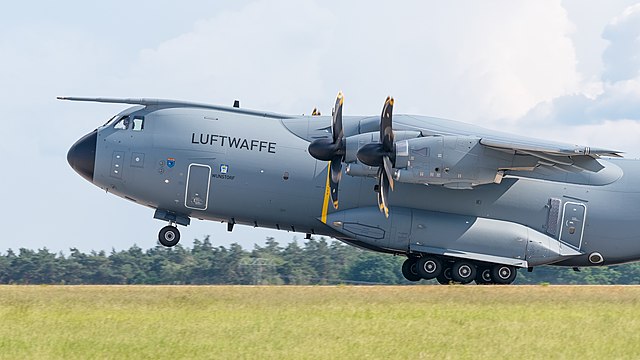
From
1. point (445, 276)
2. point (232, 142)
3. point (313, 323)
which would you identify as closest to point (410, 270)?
point (445, 276)

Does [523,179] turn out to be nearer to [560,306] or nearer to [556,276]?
[560,306]

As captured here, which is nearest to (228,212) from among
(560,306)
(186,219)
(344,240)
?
(186,219)

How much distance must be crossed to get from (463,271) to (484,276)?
0.77 meters

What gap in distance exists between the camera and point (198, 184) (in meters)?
28.3

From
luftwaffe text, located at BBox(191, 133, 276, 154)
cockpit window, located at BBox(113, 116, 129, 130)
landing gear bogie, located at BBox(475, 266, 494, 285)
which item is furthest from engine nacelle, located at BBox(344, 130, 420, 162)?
cockpit window, located at BBox(113, 116, 129, 130)

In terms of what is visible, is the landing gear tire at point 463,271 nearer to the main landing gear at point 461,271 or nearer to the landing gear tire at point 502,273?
the main landing gear at point 461,271

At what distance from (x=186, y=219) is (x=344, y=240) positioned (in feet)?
14.2

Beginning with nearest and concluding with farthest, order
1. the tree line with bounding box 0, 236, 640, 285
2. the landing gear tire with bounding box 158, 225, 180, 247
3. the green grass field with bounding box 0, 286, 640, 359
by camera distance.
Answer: the green grass field with bounding box 0, 286, 640, 359
the landing gear tire with bounding box 158, 225, 180, 247
the tree line with bounding box 0, 236, 640, 285

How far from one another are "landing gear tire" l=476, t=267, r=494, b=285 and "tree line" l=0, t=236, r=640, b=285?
18.9m

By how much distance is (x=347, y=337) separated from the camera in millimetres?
17750

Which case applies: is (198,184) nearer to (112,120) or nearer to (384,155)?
(112,120)

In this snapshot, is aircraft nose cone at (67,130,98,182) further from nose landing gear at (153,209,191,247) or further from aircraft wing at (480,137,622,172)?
aircraft wing at (480,137,622,172)

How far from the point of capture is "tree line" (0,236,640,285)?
5009 cm

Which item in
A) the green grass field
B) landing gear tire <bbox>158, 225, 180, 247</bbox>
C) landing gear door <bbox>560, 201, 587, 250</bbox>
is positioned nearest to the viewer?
the green grass field
